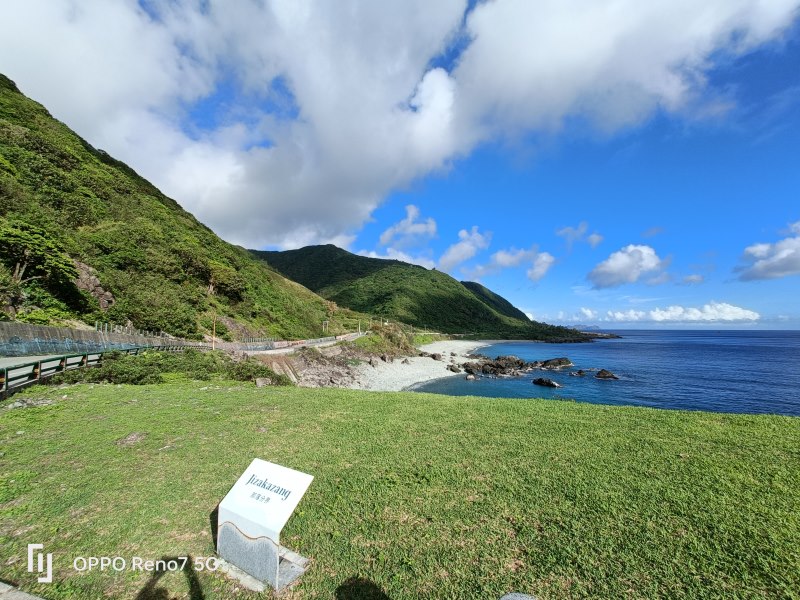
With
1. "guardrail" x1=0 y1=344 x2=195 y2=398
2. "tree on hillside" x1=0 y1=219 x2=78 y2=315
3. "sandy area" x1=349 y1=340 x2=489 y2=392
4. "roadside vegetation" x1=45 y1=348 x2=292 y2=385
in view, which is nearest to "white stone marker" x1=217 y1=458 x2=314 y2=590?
"guardrail" x1=0 y1=344 x2=195 y2=398

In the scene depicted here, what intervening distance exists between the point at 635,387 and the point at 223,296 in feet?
170

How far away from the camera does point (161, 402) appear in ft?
38.6

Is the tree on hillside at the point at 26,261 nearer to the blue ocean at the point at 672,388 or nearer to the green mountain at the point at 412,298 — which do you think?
the blue ocean at the point at 672,388

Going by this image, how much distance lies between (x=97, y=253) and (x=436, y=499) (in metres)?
40.6

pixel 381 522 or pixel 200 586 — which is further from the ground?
pixel 381 522

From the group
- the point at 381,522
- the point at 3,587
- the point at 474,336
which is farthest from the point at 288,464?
the point at 474,336

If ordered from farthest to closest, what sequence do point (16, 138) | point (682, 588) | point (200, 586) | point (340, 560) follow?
1. point (16, 138)
2. point (340, 560)
3. point (200, 586)
4. point (682, 588)

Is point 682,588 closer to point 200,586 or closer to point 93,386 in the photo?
point 200,586

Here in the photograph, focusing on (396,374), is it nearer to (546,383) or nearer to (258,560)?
(546,383)

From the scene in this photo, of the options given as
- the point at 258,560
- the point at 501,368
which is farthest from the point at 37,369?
the point at 501,368

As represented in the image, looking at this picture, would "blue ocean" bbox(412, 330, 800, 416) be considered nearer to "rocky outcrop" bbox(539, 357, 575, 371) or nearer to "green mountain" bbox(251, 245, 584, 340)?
"rocky outcrop" bbox(539, 357, 575, 371)

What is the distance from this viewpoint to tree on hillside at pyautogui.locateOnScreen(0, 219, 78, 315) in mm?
20859

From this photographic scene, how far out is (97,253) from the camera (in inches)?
1302

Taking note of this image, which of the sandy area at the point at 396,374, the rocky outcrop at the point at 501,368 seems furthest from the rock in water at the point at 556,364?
the sandy area at the point at 396,374
